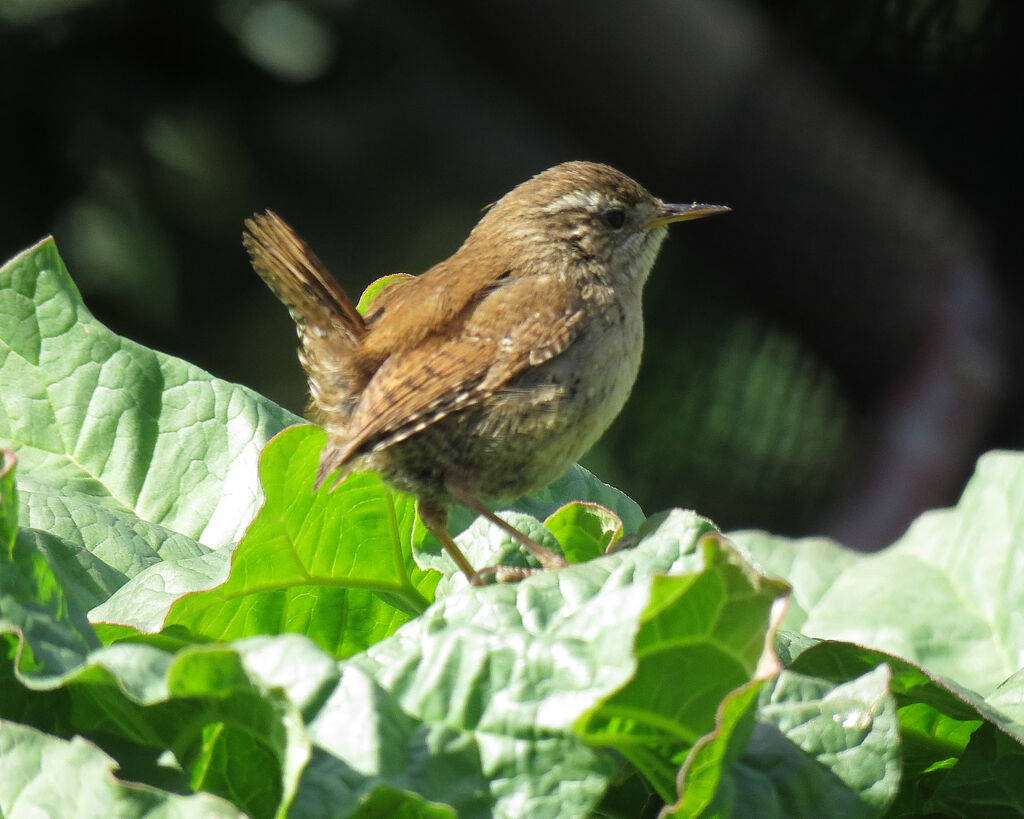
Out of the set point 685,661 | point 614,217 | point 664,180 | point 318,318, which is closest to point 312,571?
point 685,661

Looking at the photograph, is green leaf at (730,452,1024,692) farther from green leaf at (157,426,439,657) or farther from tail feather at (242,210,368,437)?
tail feather at (242,210,368,437)

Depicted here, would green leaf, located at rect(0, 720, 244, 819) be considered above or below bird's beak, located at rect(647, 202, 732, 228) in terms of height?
below

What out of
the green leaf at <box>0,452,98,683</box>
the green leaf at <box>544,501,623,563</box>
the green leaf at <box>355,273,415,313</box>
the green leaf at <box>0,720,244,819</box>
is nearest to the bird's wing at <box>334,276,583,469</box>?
the green leaf at <box>355,273,415,313</box>

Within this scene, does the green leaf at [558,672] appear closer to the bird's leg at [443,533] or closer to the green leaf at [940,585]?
the bird's leg at [443,533]

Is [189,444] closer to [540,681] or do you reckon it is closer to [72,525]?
[72,525]

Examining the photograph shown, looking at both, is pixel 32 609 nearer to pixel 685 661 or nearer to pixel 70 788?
pixel 70 788

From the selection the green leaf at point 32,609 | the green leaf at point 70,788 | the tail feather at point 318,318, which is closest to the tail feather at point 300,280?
the tail feather at point 318,318

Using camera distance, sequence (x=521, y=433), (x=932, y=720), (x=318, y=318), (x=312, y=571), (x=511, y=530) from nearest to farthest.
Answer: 1. (x=932, y=720)
2. (x=312, y=571)
3. (x=511, y=530)
4. (x=521, y=433)
5. (x=318, y=318)

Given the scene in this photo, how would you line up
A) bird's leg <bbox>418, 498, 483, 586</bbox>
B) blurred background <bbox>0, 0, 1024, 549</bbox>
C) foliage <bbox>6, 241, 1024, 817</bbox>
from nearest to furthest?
foliage <bbox>6, 241, 1024, 817</bbox> → bird's leg <bbox>418, 498, 483, 586</bbox> → blurred background <bbox>0, 0, 1024, 549</bbox>
